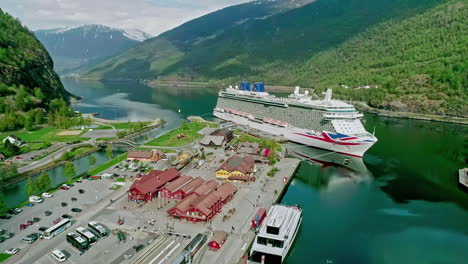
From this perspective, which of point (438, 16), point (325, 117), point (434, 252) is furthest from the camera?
point (438, 16)

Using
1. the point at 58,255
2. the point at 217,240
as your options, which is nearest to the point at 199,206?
the point at 217,240

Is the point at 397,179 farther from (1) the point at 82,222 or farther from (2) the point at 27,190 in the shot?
(2) the point at 27,190

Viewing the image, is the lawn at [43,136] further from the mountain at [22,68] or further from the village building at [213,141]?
the village building at [213,141]

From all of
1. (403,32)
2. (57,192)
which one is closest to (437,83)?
(403,32)

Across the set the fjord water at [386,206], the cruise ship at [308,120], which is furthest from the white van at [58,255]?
the cruise ship at [308,120]

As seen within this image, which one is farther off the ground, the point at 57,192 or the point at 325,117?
the point at 325,117

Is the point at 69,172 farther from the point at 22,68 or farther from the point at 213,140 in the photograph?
the point at 22,68

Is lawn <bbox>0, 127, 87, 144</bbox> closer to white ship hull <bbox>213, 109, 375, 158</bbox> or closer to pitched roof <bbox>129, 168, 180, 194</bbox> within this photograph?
pitched roof <bbox>129, 168, 180, 194</bbox>

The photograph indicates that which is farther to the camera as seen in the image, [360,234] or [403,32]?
[403,32]
